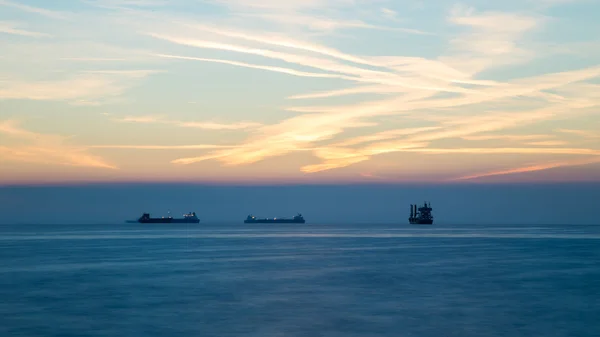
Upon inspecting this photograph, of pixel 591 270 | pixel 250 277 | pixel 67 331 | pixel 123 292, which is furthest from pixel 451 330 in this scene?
→ pixel 591 270

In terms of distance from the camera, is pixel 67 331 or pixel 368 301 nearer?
pixel 67 331

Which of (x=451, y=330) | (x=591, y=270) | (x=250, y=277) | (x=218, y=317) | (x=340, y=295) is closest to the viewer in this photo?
(x=451, y=330)

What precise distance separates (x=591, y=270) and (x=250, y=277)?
1273 inches

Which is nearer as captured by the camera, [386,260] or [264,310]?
[264,310]

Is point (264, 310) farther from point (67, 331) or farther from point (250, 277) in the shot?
point (250, 277)

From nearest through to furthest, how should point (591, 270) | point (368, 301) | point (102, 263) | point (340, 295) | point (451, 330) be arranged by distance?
1. point (451, 330)
2. point (368, 301)
3. point (340, 295)
4. point (591, 270)
5. point (102, 263)

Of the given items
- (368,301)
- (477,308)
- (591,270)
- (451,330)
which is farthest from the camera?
A: (591,270)

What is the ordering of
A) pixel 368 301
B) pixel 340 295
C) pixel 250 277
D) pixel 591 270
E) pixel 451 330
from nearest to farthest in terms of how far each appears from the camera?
pixel 451 330, pixel 368 301, pixel 340 295, pixel 250 277, pixel 591 270

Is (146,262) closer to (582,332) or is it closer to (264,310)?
(264,310)

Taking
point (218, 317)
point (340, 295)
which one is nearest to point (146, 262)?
point (340, 295)

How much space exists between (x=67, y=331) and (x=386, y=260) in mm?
51584

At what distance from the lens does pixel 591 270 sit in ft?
220

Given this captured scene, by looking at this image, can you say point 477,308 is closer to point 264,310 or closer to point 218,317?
point 264,310

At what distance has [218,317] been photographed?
37188 millimetres
